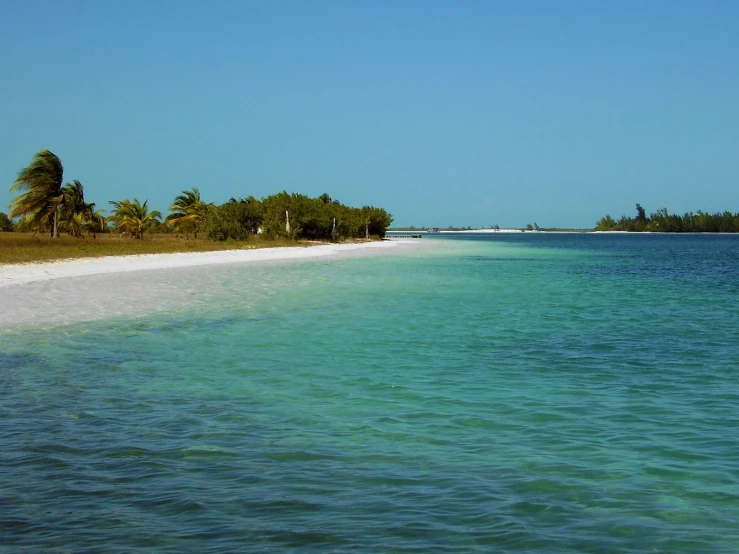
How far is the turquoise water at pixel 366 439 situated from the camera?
15.8 ft

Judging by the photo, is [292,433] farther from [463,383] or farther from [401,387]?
[463,383]

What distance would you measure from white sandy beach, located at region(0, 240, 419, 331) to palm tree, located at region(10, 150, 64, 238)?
36.4 feet

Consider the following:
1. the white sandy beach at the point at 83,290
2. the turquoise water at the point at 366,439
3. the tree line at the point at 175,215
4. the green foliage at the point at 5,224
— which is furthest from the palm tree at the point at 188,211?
the turquoise water at the point at 366,439

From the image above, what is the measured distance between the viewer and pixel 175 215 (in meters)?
85.0

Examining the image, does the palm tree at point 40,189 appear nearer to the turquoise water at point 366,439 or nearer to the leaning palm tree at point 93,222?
the leaning palm tree at point 93,222

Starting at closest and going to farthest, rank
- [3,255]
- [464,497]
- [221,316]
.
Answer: [464,497], [221,316], [3,255]

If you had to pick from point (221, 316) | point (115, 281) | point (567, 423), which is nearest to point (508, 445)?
point (567, 423)

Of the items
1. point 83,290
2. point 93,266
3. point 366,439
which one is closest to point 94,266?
point 93,266

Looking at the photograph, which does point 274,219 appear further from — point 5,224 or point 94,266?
point 94,266

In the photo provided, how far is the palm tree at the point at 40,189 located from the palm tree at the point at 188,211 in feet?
92.8

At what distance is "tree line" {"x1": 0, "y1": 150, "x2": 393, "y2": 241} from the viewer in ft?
148

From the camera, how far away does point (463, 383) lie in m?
9.83

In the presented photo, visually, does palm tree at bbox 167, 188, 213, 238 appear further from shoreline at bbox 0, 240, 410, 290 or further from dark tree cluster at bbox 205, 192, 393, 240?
shoreline at bbox 0, 240, 410, 290

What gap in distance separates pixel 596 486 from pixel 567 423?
2.02 meters
